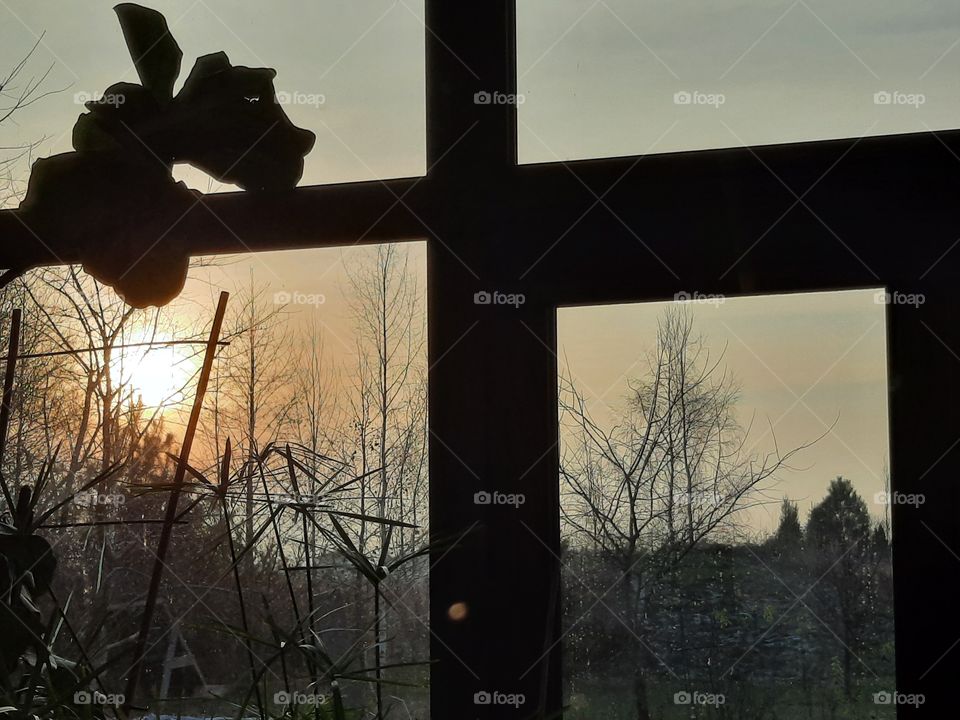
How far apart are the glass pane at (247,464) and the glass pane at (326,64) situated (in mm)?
159

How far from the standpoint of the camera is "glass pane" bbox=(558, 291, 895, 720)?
123 cm

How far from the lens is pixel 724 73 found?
1.34m

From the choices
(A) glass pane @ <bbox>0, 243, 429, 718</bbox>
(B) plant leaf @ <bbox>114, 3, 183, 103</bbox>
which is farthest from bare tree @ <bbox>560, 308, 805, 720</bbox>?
(B) plant leaf @ <bbox>114, 3, 183, 103</bbox>

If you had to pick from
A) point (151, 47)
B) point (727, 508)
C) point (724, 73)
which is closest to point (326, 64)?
point (151, 47)

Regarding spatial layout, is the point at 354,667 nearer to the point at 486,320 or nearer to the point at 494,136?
the point at 486,320

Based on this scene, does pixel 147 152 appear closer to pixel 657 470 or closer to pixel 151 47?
pixel 151 47

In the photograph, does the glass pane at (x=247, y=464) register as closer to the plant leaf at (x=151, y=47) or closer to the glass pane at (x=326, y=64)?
the glass pane at (x=326, y=64)

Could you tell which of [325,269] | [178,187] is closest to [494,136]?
[325,269]

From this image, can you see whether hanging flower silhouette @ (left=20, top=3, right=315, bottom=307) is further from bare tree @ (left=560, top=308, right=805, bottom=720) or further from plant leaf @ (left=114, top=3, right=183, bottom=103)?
bare tree @ (left=560, top=308, right=805, bottom=720)

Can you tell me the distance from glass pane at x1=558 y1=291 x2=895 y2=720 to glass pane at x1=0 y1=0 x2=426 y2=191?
0.43 metres

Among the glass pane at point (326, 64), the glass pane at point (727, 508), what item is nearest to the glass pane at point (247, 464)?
the glass pane at point (326, 64)

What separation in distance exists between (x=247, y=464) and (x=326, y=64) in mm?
665

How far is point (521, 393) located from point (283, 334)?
0.45 m

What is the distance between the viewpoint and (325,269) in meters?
1.48
